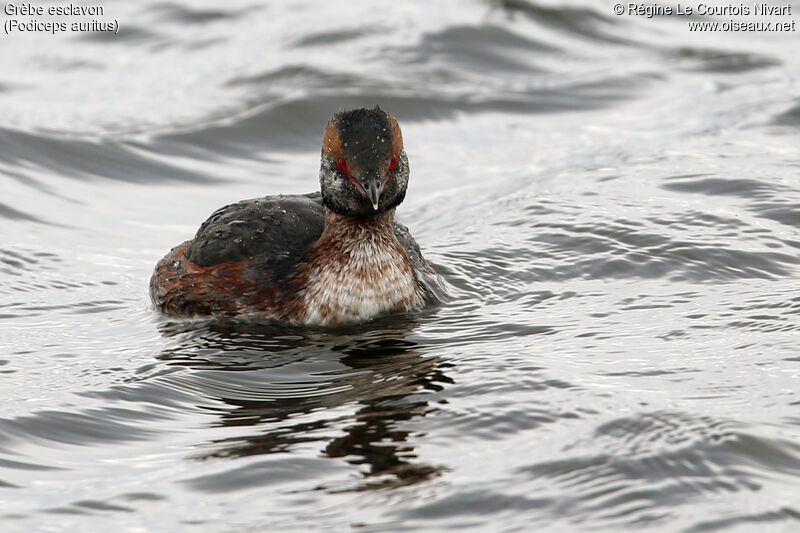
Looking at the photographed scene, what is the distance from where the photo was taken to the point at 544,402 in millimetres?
7770

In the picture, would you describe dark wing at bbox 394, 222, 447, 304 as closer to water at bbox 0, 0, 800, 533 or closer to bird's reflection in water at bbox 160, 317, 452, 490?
water at bbox 0, 0, 800, 533

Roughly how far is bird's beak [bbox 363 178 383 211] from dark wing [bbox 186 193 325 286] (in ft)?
2.93

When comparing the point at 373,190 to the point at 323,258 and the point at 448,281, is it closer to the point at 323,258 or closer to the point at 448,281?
the point at 323,258

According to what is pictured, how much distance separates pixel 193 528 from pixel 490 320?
12.5 feet

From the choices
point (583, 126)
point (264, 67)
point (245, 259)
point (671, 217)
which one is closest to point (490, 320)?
point (245, 259)

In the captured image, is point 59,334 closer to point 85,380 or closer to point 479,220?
point 85,380

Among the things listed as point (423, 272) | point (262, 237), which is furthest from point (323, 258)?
point (423, 272)

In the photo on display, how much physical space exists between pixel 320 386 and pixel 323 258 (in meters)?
1.76

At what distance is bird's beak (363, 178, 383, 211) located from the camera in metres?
9.41

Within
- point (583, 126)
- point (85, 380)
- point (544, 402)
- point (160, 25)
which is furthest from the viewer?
point (160, 25)

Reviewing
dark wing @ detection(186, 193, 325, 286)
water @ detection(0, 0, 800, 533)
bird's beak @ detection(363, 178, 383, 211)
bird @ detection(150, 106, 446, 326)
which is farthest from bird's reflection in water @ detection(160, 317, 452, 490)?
bird's beak @ detection(363, 178, 383, 211)

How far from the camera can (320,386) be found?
841 centimetres

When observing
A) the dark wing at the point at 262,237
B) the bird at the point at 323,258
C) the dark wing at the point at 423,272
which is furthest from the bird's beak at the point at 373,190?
the dark wing at the point at 423,272

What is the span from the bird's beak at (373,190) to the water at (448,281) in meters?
0.98
